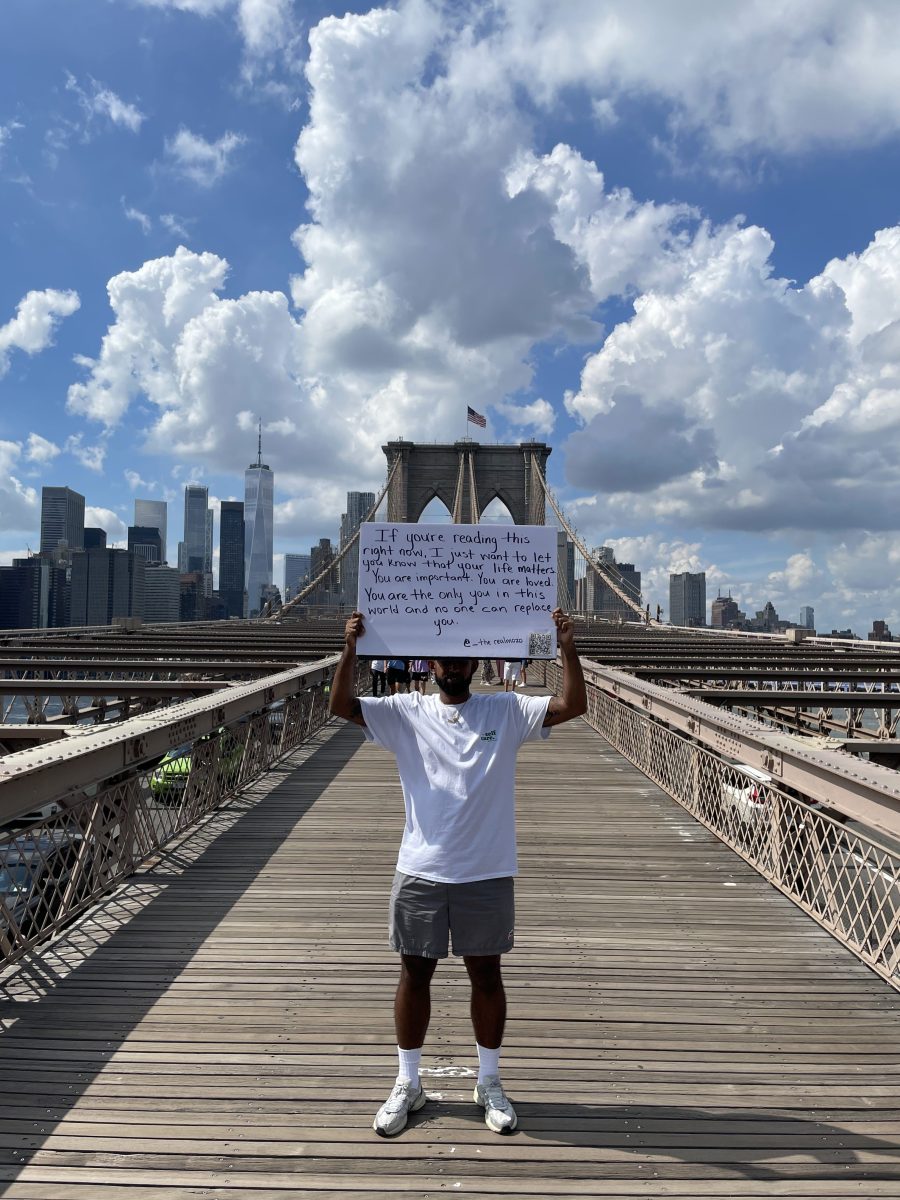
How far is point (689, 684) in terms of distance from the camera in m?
12.9

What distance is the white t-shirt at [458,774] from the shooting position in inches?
103

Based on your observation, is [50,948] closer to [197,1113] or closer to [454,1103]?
[197,1113]

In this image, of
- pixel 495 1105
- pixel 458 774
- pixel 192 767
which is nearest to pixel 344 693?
pixel 458 774

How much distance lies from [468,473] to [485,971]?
219 ft

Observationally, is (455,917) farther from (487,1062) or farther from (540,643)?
(540,643)

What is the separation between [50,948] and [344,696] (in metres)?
2.63

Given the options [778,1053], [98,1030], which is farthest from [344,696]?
[778,1053]

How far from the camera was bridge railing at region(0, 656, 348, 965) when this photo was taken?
374cm

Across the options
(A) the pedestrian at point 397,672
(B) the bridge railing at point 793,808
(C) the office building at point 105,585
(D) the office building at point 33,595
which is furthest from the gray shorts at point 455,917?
(C) the office building at point 105,585

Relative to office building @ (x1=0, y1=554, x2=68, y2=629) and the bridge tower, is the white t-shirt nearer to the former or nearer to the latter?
the bridge tower

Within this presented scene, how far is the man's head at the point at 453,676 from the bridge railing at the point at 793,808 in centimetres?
206

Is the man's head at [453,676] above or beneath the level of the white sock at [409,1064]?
above

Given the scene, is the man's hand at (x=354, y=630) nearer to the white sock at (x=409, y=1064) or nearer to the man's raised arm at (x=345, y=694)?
the man's raised arm at (x=345, y=694)

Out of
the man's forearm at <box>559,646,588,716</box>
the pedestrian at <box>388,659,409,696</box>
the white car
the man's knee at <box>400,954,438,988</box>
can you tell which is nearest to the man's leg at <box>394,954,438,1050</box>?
the man's knee at <box>400,954,438,988</box>
